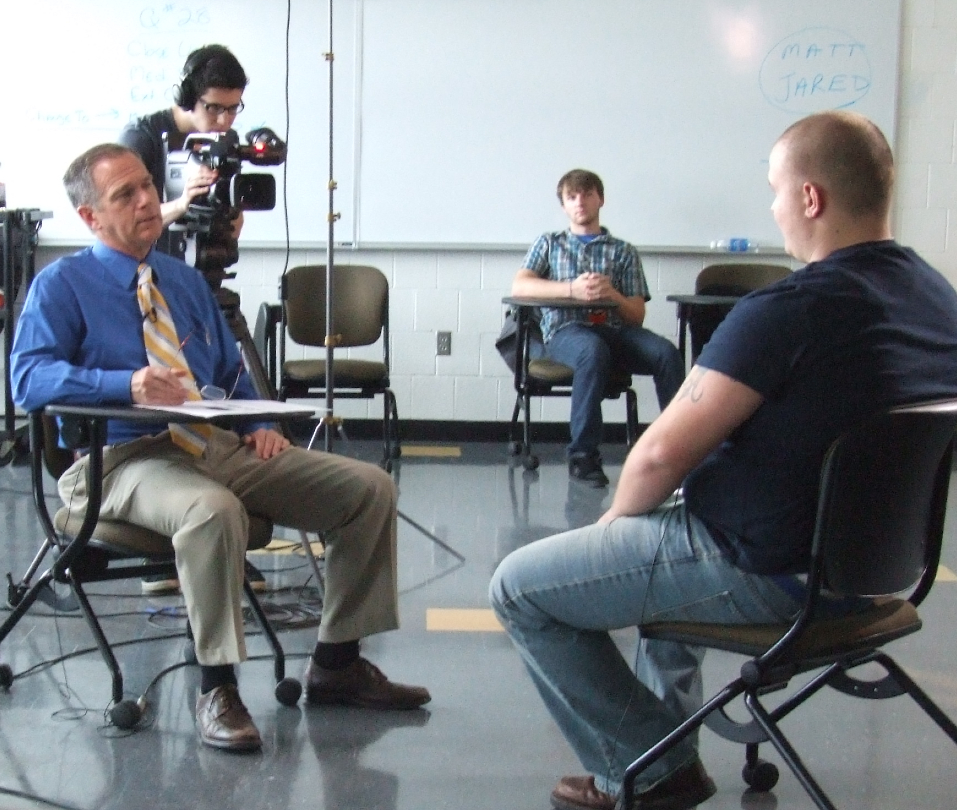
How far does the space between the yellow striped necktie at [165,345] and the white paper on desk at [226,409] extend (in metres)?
0.09

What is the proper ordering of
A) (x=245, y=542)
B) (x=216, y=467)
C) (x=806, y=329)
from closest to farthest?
(x=806, y=329)
(x=245, y=542)
(x=216, y=467)

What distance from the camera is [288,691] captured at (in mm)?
2430

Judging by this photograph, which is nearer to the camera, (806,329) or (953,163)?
(806,329)

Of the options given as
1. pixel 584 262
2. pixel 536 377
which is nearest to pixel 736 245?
pixel 584 262

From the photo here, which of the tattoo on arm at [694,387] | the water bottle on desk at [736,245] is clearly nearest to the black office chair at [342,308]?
the water bottle on desk at [736,245]

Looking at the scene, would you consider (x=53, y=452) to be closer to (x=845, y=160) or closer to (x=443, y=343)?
(x=845, y=160)

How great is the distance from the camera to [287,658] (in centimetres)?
272

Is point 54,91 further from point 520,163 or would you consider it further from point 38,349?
point 38,349

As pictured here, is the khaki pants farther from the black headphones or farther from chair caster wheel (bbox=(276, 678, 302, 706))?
the black headphones

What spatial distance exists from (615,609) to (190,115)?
219 centimetres

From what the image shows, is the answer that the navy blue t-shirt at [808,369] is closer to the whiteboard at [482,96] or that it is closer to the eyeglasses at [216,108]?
the eyeglasses at [216,108]

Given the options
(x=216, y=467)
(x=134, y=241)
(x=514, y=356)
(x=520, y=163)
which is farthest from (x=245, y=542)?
(x=520, y=163)

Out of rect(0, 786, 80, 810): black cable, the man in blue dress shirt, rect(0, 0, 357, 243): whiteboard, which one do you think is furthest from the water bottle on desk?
rect(0, 786, 80, 810): black cable

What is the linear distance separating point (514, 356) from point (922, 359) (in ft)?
11.8
